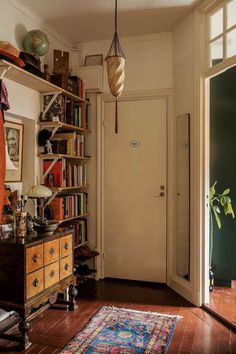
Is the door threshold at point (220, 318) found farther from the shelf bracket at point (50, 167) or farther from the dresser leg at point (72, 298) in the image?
the shelf bracket at point (50, 167)

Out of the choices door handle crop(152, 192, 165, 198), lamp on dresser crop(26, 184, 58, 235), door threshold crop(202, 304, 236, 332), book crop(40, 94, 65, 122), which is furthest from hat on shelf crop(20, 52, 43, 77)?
door threshold crop(202, 304, 236, 332)

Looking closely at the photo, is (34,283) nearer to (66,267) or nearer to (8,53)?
(66,267)

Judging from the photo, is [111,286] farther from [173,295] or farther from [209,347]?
[209,347]

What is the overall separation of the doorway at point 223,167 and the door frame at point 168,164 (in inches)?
→ 19.5

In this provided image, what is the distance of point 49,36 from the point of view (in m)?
3.53

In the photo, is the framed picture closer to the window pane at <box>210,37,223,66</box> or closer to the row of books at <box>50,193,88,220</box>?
the row of books at <box>50,193,88,220</box>

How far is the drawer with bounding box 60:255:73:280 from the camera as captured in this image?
9.07 ft

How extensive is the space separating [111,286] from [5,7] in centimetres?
297

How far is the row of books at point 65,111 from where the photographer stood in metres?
3.26

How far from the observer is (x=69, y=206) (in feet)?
11.4

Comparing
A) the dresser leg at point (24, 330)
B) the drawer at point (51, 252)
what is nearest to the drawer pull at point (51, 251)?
the drawer at point (51, 252)

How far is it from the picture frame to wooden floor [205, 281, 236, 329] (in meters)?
2.90

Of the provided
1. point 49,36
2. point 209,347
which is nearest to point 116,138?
point 49,36

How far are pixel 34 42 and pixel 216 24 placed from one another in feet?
5.56
